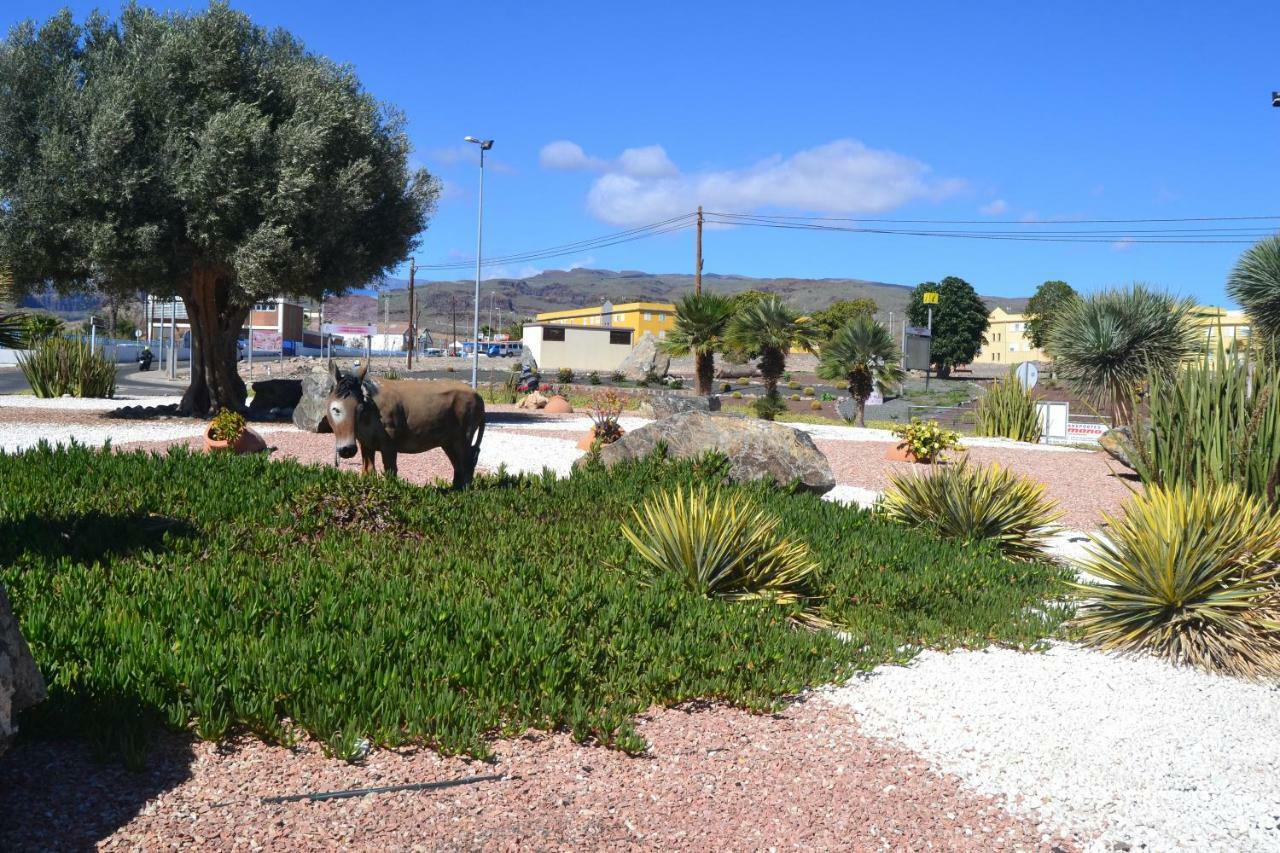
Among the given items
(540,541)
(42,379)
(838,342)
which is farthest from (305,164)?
(838,342)

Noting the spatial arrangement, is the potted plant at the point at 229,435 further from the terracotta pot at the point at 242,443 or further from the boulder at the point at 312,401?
the boulder at the point at 312,401

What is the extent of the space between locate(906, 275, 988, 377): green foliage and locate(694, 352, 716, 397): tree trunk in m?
56.4

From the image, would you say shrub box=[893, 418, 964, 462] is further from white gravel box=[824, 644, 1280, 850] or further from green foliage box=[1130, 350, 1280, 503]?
white gravel box=[824, 644, 1280, 850]

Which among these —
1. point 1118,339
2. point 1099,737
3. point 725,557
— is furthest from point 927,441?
point 1099,737

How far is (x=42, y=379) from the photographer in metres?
26.5

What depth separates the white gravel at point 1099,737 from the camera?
4520 mm

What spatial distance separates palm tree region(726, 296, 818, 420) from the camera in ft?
105

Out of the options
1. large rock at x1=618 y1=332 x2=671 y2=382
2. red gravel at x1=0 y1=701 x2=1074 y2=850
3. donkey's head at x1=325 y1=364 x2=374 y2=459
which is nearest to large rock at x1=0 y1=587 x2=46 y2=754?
red gravel at x1=0 y1=701 x2=1074 y2=850

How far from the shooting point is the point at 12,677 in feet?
11.2

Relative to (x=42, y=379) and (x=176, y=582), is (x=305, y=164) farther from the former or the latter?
(x=176, y=582)

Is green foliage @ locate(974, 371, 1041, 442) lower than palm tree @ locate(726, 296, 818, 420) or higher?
lower

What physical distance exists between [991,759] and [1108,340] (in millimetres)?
20086

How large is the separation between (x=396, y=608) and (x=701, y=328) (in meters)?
27.1

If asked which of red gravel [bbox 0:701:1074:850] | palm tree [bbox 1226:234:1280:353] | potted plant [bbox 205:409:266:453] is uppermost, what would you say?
palm tree [bbox 1226:234:1280:353]
